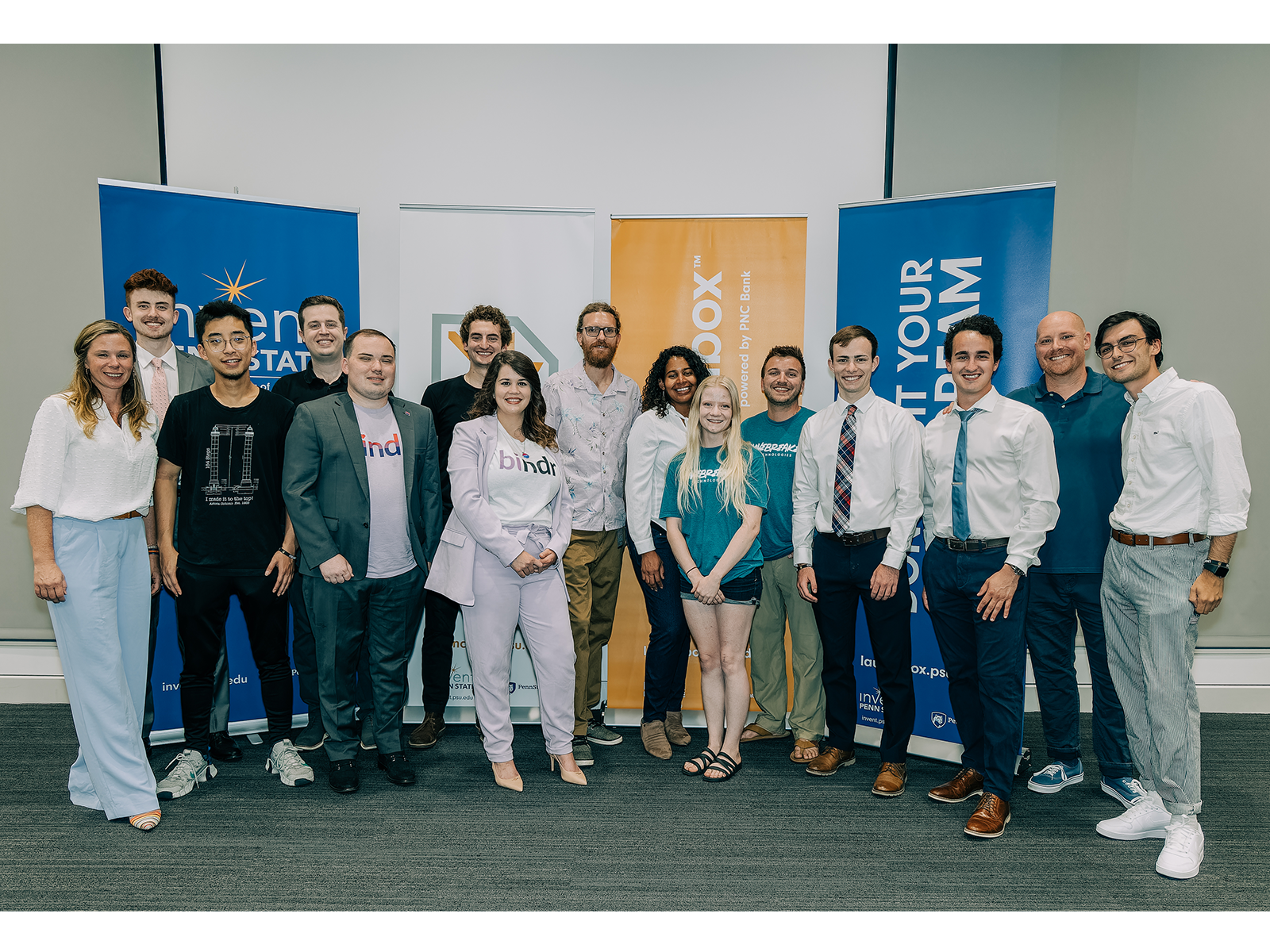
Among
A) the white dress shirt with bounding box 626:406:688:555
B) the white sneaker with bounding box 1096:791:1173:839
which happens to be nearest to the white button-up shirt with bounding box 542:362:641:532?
the white dress shirt with bounding box 626:406:688:555

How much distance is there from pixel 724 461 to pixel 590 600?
92 cm

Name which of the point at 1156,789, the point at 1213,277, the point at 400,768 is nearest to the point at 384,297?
the point at 400,768

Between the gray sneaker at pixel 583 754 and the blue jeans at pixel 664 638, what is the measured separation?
0.30m

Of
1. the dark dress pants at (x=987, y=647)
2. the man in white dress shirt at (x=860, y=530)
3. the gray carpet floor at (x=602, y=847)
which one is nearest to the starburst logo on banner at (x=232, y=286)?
the gray carpet floor at (x=602, y=847)

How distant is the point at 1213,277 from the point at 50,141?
21.7ft

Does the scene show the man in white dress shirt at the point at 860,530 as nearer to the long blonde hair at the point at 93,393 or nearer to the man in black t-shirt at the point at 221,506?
the man in black t-shirt at the point at 221,506

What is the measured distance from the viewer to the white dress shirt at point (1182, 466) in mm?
2295

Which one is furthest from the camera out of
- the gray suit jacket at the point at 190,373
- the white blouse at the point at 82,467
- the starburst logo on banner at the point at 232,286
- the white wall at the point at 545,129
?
the white wall at the point at 545,129

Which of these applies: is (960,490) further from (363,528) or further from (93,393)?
(93,393)

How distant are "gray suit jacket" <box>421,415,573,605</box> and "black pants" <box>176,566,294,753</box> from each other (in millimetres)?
689

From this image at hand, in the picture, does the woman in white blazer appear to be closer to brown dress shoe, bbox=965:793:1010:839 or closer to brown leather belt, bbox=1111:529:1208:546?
brown dress shoe, bbox=965:793:1010:839

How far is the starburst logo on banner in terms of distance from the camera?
3428mm

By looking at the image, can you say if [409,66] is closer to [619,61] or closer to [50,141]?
[619,61]

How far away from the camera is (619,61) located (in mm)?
3914
